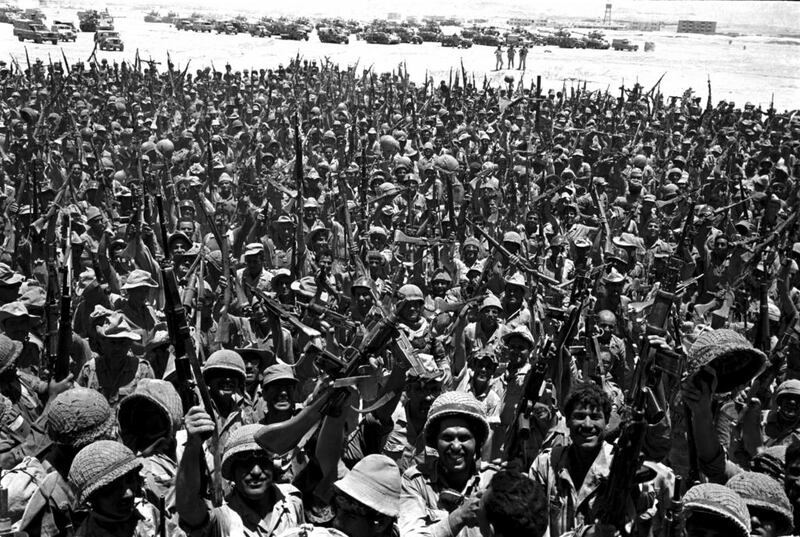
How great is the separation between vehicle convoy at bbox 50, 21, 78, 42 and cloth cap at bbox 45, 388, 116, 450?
2103 inches

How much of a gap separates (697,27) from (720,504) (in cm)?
10623

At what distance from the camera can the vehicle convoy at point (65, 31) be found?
52597mm

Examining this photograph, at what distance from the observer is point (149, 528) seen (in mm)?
4098

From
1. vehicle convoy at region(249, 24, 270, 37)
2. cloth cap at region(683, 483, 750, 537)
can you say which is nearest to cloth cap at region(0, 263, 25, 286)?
cloth cap at region(683, 483, 750, 537)

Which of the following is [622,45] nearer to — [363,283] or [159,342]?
[363,283]

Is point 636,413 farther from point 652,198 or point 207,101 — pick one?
point 207,101

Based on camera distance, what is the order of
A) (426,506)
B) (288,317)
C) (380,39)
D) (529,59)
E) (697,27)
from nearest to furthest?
(426,506), (288,317), (529,59), (380,39), (697,27)

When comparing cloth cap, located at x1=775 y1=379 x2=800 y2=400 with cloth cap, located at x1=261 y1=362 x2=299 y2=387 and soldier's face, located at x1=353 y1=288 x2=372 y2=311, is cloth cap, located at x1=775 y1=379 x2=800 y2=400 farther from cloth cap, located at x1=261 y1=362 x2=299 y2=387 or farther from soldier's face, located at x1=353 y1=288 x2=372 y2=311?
soldier's face, located at x1=353 y1=288 x2=372 y2=311

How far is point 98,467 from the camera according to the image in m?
3.72

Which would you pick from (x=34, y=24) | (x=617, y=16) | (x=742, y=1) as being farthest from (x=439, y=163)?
(x=742, y=1)

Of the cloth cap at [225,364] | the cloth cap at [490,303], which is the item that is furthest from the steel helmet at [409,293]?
the cloth cap at [225,364]

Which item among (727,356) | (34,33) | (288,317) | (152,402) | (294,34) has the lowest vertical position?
(152,402)

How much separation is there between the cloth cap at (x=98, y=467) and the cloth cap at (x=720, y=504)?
8.14 feet

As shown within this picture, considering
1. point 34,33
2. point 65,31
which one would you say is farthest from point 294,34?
point 34,33
